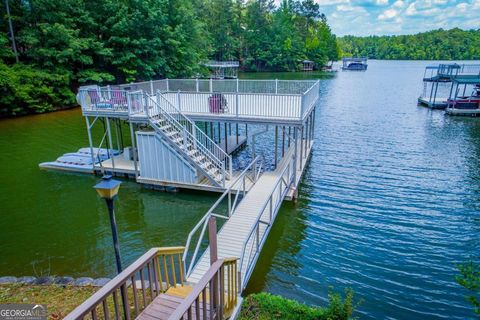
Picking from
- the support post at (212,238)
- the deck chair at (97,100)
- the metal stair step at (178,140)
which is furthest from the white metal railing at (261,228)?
the deck chair at (97,100)

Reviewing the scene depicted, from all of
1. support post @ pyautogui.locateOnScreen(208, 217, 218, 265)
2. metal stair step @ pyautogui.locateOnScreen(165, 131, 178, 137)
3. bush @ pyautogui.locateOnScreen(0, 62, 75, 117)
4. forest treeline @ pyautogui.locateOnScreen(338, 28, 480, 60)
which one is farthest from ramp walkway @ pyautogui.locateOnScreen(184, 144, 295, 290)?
forest treeline @ pyautogui.locateOnScreen(338, 28, 480, 60)

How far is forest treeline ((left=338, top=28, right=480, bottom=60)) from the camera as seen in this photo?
11894 centimetres

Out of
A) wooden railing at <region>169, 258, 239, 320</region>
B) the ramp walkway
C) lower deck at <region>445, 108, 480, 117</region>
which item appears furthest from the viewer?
lower deck at <region>445, 108, 480, 117</region>

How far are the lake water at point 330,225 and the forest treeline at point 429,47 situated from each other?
132 metres

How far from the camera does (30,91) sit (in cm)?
2469

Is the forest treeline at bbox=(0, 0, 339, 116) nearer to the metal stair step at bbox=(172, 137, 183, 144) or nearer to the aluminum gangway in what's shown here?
the metal stair step at bbox=(172, 137, 183, 144)

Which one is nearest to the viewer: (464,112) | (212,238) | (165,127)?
(212,238)

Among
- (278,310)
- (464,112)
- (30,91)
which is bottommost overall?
(278,310)

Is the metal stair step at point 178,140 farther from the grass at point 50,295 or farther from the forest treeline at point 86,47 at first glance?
the forest treeline at point 86,47

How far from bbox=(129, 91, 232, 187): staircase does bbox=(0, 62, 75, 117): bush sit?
18.2 metres

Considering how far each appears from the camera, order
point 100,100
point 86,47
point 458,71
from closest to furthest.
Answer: point 100,100
point 458,71
point 86,47

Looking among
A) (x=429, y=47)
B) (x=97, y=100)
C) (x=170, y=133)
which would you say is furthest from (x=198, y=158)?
(x=429, y=47)

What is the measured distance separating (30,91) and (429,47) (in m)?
147

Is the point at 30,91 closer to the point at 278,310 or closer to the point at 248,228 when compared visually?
the point at 248,228
